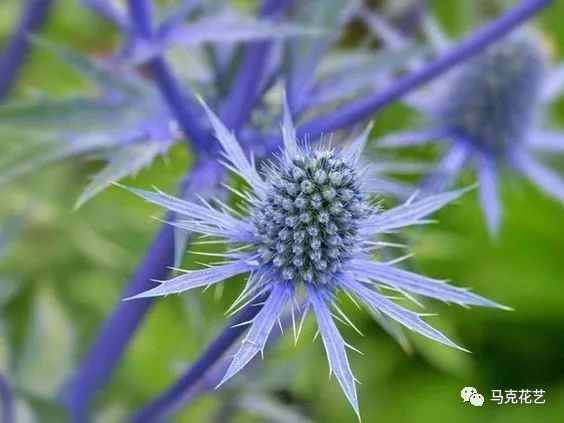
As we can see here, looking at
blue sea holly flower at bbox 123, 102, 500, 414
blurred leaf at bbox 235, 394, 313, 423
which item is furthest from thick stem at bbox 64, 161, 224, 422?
blurred leaf at bbox 235, 394, 313, 423

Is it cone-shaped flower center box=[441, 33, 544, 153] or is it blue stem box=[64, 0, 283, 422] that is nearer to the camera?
blue stem box=[64, 0, 283, 422]

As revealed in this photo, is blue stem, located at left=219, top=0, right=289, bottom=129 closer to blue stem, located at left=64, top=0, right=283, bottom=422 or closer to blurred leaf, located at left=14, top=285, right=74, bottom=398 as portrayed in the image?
blue stem, located at left=64, top=0, right=283, bottom=422

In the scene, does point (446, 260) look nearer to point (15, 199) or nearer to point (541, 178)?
point (541, 178)

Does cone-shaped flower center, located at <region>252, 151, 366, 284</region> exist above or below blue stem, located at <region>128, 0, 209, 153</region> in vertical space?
below

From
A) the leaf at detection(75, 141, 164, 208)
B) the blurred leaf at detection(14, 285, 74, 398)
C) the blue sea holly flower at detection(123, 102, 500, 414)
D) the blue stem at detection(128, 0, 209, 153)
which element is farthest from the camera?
the blurred leaf at detection(14, 285, 74, 398)

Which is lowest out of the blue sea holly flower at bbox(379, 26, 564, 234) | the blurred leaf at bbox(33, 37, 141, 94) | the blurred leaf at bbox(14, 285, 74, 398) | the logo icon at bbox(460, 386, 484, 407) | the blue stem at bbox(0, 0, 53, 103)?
the blurred leaf at bbox(14, 285, 74, 398)

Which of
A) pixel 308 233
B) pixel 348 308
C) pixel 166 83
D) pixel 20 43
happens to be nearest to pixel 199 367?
pixel 308 233

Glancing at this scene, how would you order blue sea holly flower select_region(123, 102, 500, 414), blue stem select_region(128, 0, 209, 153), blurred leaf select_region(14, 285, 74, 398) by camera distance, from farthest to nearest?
blurred leaf select_region(14, 285, 74, 398)
blue stem select_region(128, 0, 209, 153)
blue sea holly flower select_region(123, 102, 500, 414)

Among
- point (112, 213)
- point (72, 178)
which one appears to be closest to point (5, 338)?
point (112, 213)
